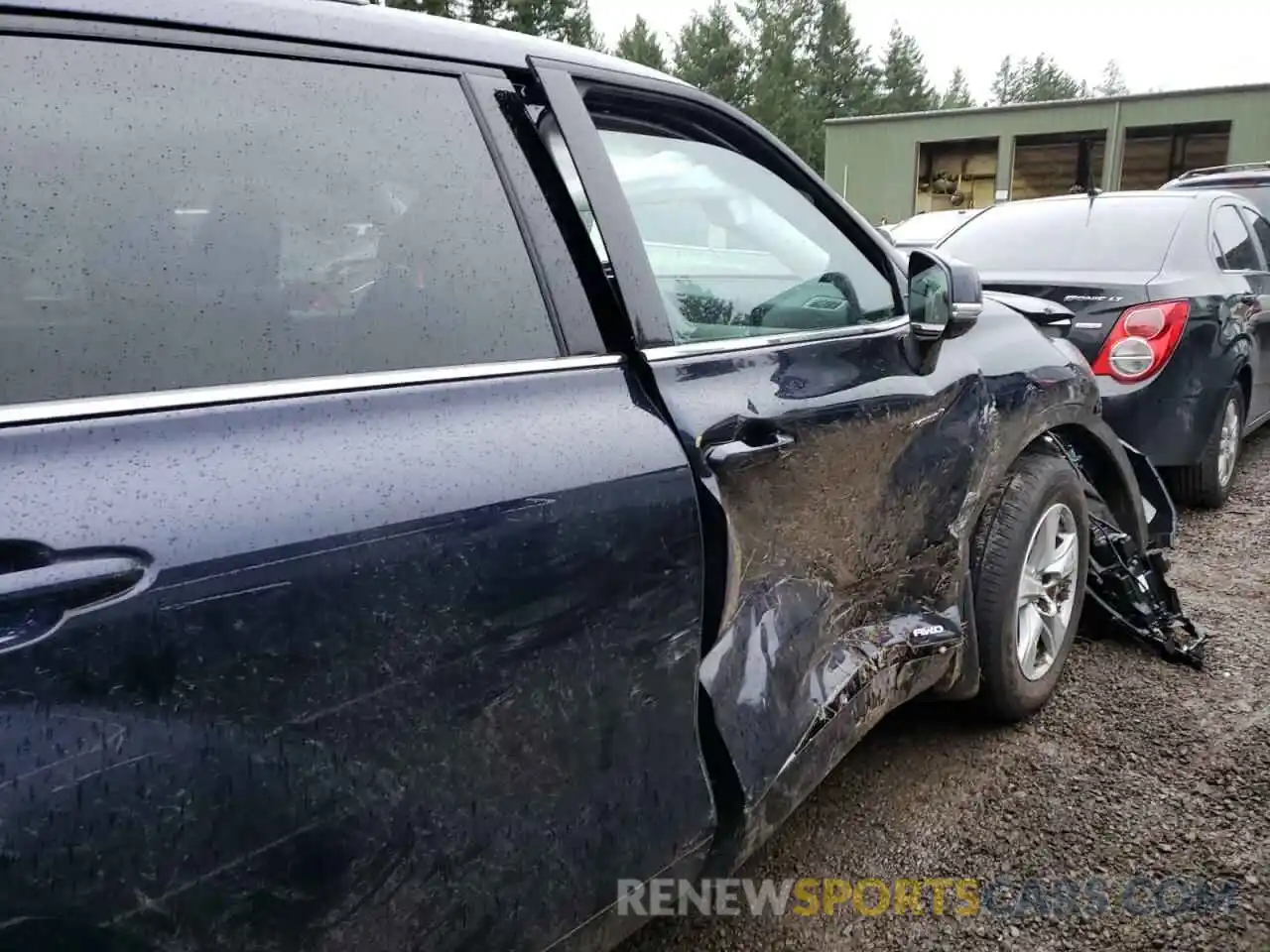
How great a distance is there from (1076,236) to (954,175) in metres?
24.4

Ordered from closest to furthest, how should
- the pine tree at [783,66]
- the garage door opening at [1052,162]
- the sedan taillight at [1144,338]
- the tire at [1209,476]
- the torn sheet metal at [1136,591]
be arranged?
the torn sheet metal at [1136,591]
the sedan taillight at [1144,338]
the tire at [1209,476]
the garage door opening at [1052,162]
the pine tree at [783,66]

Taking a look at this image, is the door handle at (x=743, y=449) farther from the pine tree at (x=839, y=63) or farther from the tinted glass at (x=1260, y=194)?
the pine tree at (x=839, y=63)

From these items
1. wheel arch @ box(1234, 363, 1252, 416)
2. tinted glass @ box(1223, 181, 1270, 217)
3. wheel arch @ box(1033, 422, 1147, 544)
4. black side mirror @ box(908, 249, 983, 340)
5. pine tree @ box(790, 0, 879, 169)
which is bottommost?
wheel arch @ box(1234, 363, 1252, 416)

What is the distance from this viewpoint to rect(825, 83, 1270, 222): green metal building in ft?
74.6

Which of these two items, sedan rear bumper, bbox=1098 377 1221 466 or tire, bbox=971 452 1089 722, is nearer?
tire, bbox=971 452 1089 722

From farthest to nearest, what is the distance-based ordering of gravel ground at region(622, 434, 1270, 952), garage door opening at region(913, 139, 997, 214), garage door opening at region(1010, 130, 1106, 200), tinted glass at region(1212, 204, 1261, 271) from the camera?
garage door opening at region(913, 139, 997, 214), garage door opening at region(1010, 130, 1106, 200), tinted glass at region(1212, 204, 1261, 271), gravel ground at region(622, 434, 1270, 952)

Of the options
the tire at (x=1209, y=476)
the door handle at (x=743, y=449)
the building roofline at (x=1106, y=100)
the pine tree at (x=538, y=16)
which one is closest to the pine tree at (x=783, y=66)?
the pine tree at (x=538, y=16)

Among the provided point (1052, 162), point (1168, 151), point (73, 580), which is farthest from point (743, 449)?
point (1168, 151)

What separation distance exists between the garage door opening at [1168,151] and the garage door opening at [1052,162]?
0.73 metres

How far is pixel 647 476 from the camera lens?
151 cm

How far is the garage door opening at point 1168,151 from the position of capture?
79.2 feet

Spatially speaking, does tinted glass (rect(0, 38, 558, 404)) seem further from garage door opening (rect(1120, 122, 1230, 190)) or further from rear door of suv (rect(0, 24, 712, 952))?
garage door opening (rect(1120, 122, 1230, 190))

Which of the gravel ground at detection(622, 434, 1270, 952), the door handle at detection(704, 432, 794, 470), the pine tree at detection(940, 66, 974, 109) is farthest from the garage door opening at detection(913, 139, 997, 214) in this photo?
the pine tree at detection(940, 66, 974, 109)

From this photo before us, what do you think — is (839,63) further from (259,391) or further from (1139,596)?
(259,391)
